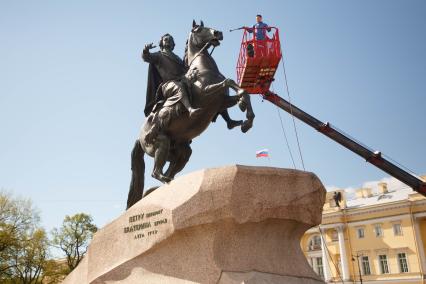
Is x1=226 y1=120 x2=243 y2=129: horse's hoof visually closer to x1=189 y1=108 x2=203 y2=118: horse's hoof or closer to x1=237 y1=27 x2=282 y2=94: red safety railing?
x1=189 y1=108 x2=203 y2=118: horse's hoof

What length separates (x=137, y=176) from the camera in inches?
319

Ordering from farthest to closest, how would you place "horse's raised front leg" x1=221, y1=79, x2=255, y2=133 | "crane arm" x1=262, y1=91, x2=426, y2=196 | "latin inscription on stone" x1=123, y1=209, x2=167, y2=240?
"crane arm" x1=262, y1=91, x2=426, y2=196 → "horse's raised front leg" x1=221, y1=79, x2=255, y2=133 → "latin inscription on stone" x1=123, y1=209, x2=167, y2=240

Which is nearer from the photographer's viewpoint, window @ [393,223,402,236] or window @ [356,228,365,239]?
window @ [393,223,402,236]

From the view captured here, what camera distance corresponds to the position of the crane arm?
22.9 meters

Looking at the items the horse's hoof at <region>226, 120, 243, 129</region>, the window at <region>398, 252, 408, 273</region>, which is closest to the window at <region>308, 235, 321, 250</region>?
the window at <region>398, 252, 408, 273</region>

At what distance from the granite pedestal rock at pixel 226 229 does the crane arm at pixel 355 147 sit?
17170mm

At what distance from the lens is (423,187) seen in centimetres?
2283

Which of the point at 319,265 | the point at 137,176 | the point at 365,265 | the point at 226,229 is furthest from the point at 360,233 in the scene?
the point at 226,229

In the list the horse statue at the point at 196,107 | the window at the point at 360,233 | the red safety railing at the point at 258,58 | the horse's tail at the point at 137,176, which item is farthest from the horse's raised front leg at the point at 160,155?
the window at the point at 360,233

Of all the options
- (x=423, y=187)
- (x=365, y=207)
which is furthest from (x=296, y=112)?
(x=365, y=207)

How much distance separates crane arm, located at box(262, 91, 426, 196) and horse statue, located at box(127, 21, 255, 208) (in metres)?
15.3

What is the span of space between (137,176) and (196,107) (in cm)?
226

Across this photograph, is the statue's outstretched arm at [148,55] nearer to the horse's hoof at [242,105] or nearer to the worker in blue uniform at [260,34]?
the horse's hoof at [242,105]

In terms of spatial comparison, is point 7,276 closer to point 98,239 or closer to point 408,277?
point 98,239
